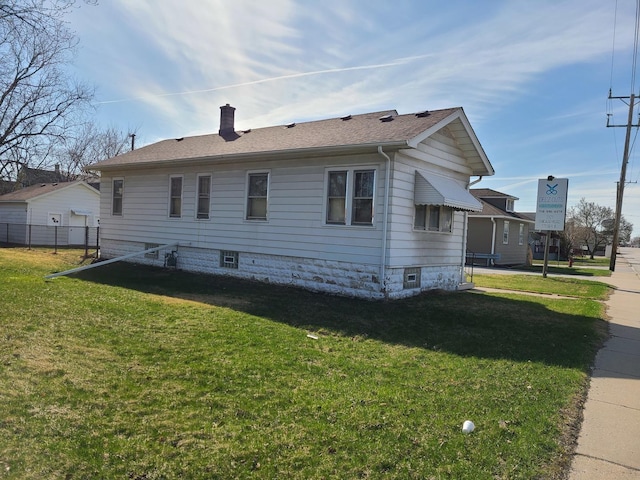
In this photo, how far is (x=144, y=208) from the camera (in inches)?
612

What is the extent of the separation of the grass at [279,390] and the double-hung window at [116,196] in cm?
834

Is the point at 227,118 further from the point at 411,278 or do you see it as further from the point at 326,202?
the point at 411,278

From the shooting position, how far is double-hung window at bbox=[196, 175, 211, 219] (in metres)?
13.8

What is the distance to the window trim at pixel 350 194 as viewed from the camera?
1029 centimetres

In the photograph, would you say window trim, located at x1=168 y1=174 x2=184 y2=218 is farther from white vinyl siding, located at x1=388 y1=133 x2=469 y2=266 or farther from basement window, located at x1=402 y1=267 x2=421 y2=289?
basement window, located at x1=402 y1=267 x2=421 y2=289

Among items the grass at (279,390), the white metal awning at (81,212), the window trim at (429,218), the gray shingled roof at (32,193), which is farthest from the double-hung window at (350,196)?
the white metal awning at (81,212)

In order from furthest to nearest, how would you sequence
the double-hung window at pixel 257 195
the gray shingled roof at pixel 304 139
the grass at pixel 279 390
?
1. the double-hung window at pixel 257 195
2. the gray shingled roof at pixel 304 139
3. the grass at pixel 279 390

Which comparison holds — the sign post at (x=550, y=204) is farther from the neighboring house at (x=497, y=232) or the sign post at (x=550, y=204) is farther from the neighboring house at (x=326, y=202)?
the neighboring house at (x=326, y=202)

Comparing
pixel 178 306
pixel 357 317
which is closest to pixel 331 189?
pixel 357 317

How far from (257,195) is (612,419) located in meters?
9.68

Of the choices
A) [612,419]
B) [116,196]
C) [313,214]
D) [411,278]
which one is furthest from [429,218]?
[116,196]

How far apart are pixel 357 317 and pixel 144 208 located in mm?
9782

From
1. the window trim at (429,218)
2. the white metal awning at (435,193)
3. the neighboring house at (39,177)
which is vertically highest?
the neighboring house at (39,177)

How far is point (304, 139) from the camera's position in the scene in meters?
12.0
